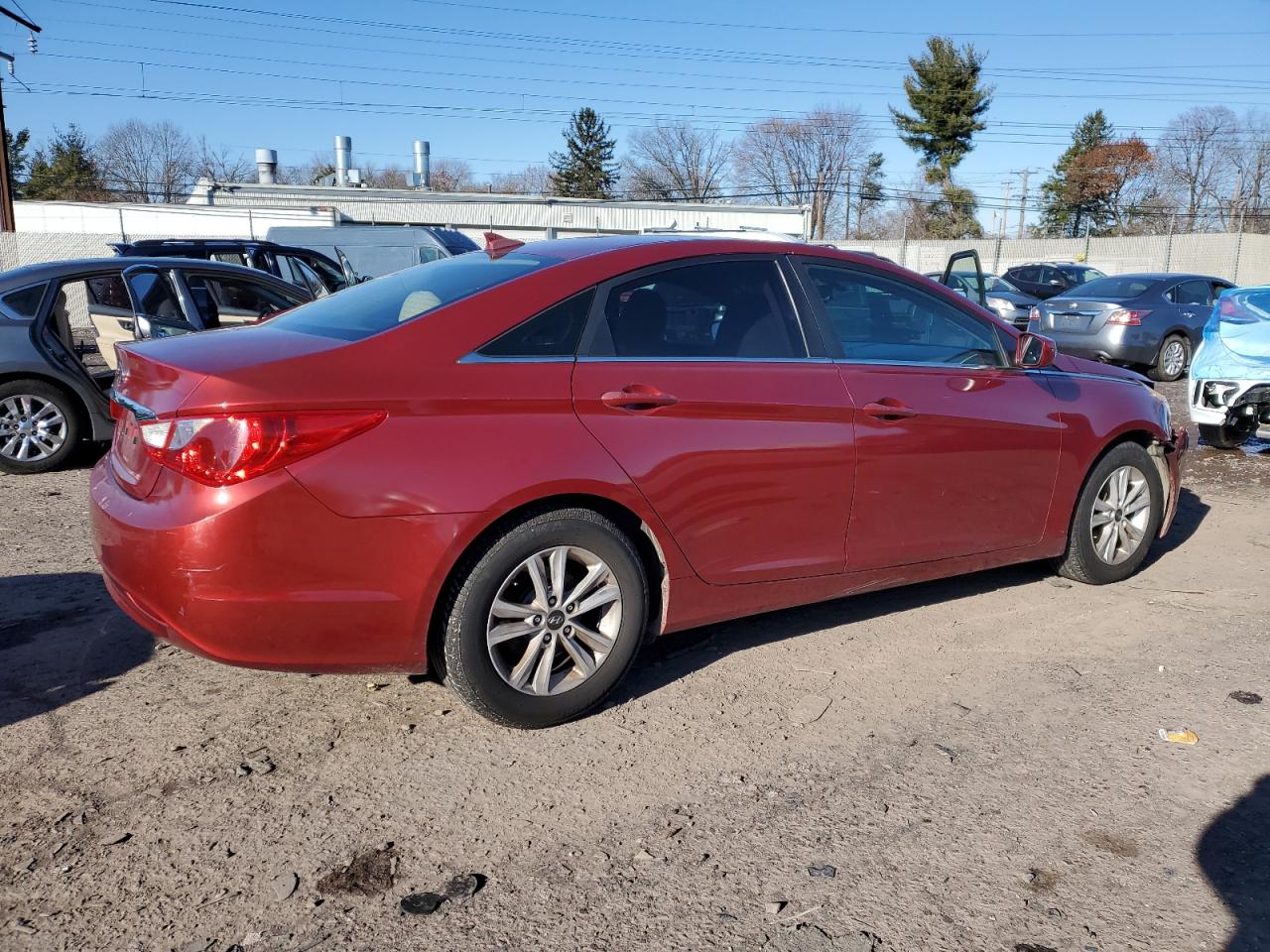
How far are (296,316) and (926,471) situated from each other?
260 cm

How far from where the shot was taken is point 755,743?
3.47 m

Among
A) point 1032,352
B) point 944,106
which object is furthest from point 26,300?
point 944,106

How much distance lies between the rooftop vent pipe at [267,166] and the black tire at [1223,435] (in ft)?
142

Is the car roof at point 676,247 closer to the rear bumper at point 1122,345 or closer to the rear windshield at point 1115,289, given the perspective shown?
the rear bumper at point 1122,345

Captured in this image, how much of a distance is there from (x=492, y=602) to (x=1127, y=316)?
13031 millimetres

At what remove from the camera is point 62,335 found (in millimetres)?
7551

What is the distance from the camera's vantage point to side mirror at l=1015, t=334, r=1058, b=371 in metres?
4.62

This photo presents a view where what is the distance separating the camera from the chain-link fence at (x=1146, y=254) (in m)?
34.1

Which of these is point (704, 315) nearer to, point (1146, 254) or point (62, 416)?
point (62, 416)

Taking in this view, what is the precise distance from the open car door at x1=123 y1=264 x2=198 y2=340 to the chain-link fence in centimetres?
2920

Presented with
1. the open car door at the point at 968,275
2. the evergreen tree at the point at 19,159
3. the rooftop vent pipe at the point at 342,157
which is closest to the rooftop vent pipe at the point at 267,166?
the rooftop vent pipe at the point at 342,157

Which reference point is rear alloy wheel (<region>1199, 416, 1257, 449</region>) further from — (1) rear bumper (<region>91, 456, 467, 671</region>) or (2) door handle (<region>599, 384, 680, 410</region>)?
(1) rear bumper (<region>91, 456, 467, 671</region>)

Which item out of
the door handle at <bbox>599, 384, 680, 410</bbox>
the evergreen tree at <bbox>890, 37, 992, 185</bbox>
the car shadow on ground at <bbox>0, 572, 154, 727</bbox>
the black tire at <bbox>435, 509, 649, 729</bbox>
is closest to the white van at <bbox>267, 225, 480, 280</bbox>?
the car shadow on ground at <bbox>0, 572, 154, 727</bbox>

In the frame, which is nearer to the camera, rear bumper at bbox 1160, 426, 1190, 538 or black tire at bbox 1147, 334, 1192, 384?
rear bumper at bbox 1160, 426, 1190, 538
